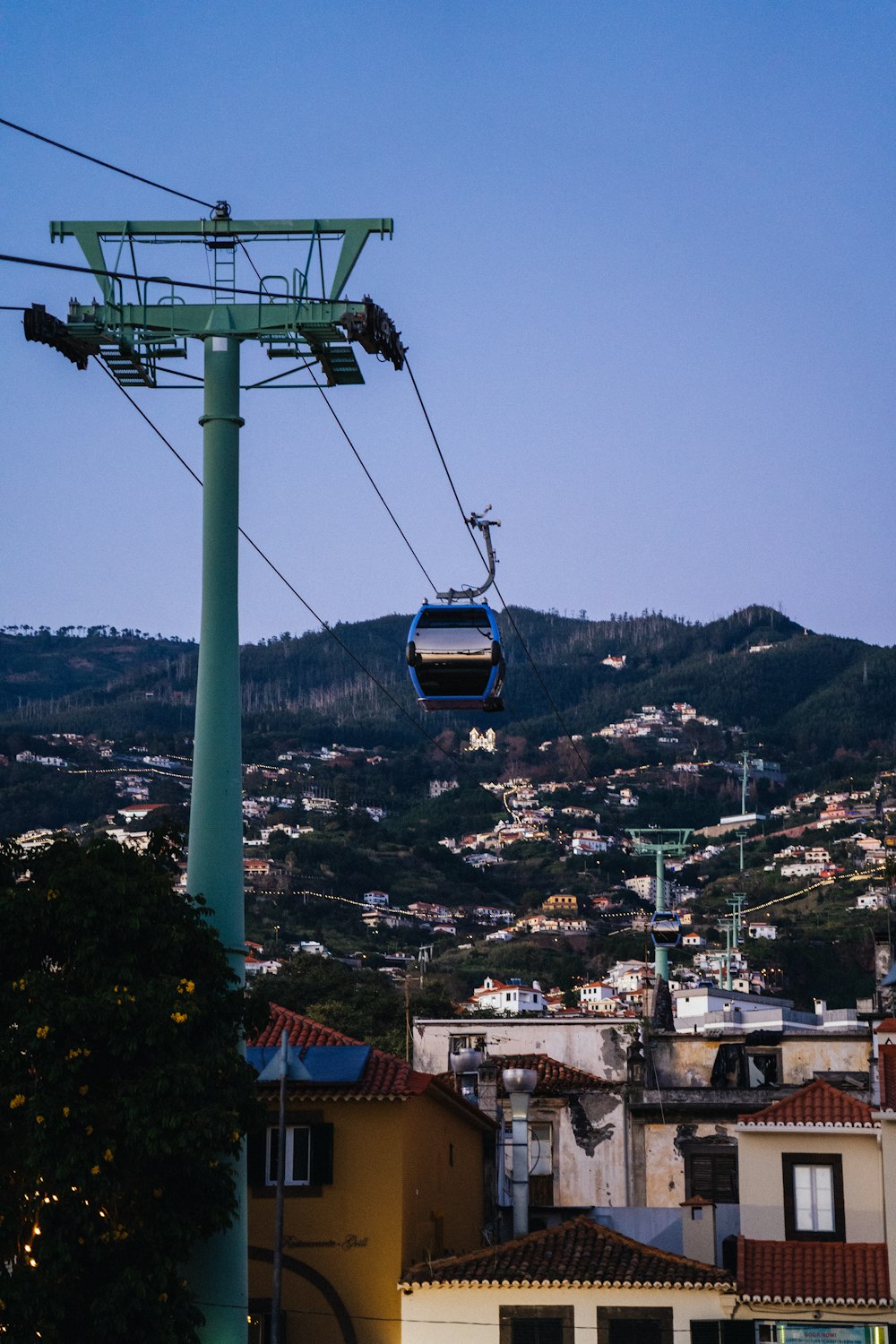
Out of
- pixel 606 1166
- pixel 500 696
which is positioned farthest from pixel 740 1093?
pixel 500 696

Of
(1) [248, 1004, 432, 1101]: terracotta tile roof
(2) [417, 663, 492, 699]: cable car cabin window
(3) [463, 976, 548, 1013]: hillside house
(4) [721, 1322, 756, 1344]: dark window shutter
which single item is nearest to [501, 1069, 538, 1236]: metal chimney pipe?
(1) [248, 1004, 432, 1101]: terracotta tile roof

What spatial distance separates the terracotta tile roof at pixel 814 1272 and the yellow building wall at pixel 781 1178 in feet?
1.20

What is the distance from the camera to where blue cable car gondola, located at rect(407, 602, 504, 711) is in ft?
78.5

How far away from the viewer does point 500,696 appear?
25.1 metres

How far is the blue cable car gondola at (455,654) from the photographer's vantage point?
78.5 feet

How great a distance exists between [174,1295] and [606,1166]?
2195 centimetres

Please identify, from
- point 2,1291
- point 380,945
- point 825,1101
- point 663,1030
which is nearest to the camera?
point 2,1291

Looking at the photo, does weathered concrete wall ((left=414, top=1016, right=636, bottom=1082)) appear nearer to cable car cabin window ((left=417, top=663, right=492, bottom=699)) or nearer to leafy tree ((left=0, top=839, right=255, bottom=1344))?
cable car cabin window ((left=417, top=663, right=492, bottom=699))

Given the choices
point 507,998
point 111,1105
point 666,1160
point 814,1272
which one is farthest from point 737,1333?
point 507,998

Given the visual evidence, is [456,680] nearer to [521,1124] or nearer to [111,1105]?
[111,1105]

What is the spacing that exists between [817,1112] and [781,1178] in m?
1.11

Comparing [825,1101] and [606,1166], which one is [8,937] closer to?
[825,1101]

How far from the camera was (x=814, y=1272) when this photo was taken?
83.3 ft

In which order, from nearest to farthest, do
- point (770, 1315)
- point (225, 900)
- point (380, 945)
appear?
1. point (225, 900)
2. point (770, 1315)
3. point (380, 945)
